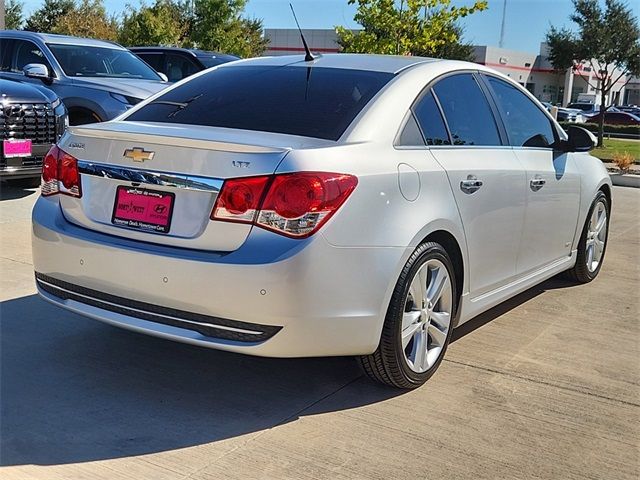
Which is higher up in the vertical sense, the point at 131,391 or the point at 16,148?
the point at 16,148

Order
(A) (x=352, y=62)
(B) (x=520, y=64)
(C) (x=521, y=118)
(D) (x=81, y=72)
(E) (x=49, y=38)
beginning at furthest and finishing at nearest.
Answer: (B) (x=520, y=64)
(E) (x=49, y=38)
(D) (x=81, y=72)
(C) (x=521, y=118)
(A) (x=352, y=62)

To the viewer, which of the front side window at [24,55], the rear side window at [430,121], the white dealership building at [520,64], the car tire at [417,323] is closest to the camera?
the car tire at [417,323]

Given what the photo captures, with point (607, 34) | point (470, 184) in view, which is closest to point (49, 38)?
point (470, 184)

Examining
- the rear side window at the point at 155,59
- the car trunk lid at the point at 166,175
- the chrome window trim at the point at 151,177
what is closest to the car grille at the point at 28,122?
the car trunk lid at the point at 166,175

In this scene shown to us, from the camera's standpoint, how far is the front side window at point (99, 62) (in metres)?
10.4

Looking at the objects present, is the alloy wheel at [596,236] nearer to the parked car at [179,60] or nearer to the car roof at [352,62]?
the car roof at [352,62]

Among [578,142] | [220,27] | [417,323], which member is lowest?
[417,323]

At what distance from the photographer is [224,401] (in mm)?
3580

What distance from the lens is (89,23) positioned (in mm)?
36531

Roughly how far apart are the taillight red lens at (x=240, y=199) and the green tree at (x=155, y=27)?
29.2 m

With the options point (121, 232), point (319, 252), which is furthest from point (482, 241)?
point (121, 232)

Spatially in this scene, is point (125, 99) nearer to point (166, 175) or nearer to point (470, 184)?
point (470, 184)

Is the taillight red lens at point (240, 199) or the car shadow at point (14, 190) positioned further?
the car shadow at point (14, 190)

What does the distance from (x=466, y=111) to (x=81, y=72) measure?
7.49 metres
